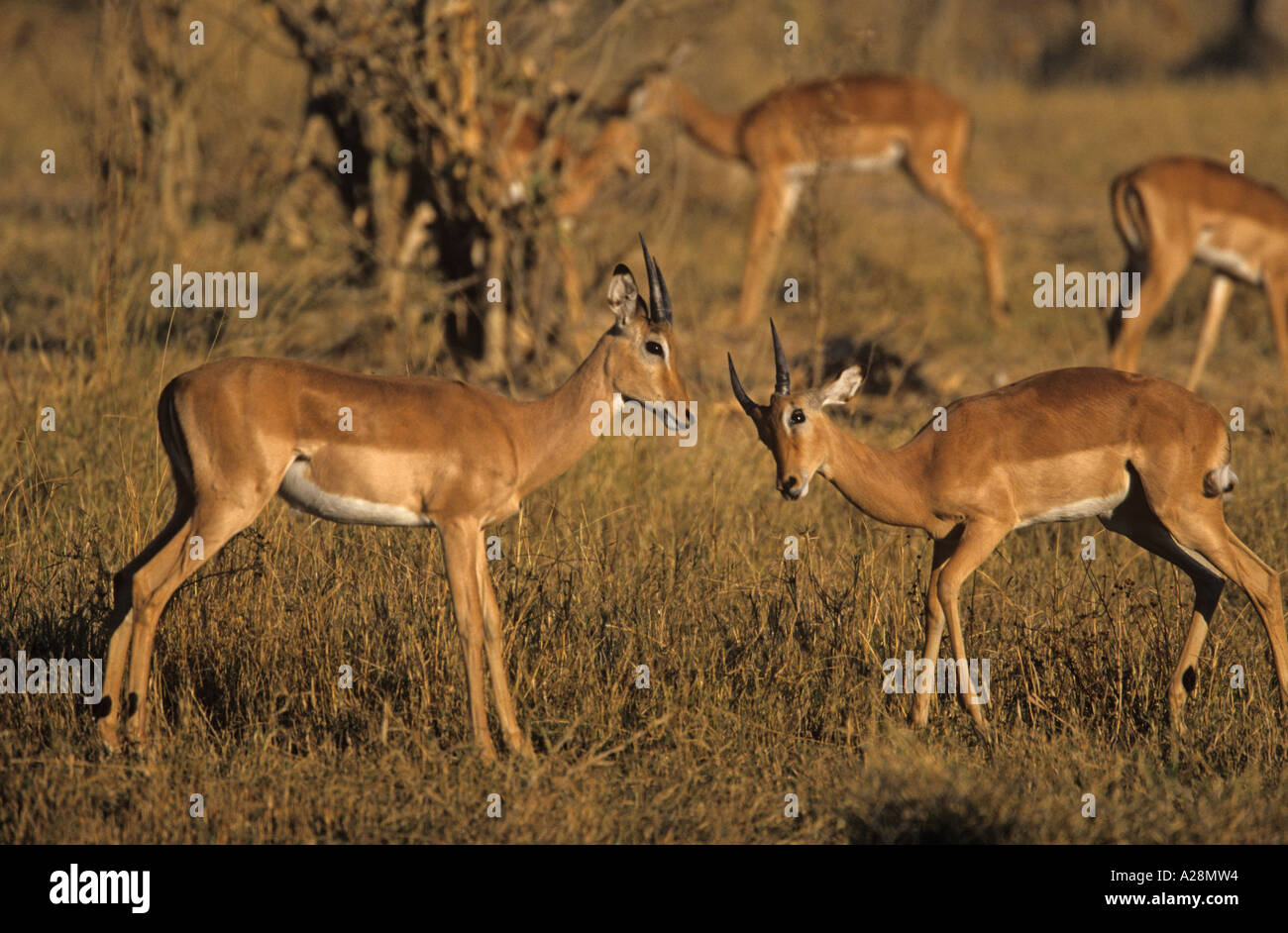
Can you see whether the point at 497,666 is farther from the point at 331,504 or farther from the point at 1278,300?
the point at 1278,300

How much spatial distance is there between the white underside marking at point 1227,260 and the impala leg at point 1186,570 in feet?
16.8

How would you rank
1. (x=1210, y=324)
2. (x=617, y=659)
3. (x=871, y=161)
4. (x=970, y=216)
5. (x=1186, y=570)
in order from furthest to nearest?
(x=871, y=161) → (x=970, y=216) → (x=1210, y=324) → (x=1186, y=570) → (x=617, y=659)

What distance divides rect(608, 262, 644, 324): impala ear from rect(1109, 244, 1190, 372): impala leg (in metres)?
5.52

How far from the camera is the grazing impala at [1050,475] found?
5000 millimetres

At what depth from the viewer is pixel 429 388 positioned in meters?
4.63

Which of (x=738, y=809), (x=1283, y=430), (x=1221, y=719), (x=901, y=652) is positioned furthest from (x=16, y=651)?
(x=1283, y=430)

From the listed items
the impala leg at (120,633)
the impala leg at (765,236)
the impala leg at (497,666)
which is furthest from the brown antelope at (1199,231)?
the impala leg at (120,633)

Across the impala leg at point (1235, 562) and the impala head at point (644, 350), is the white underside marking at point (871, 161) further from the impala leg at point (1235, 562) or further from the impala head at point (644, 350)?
the impala head at point (644, 350)

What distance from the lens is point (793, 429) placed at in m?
4.79

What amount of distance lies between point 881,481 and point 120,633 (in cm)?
246

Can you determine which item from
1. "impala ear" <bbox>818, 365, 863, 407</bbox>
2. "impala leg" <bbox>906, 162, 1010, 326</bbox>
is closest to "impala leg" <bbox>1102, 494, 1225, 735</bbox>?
"impala ear" <bbox>818, 365, 863, 407</bbox>

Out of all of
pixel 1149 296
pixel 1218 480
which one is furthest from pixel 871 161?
pixel 1218 480

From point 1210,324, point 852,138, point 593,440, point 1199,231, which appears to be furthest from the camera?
point 852,138

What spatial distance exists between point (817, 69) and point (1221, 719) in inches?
566
